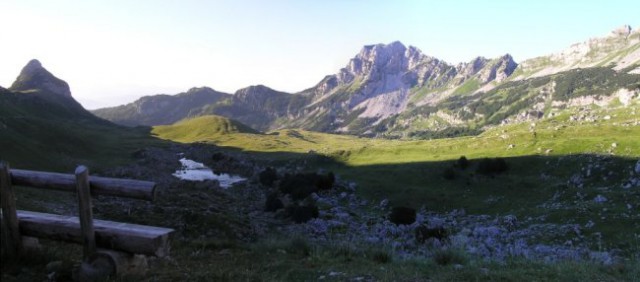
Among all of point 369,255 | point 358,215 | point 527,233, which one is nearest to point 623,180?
point 527,233

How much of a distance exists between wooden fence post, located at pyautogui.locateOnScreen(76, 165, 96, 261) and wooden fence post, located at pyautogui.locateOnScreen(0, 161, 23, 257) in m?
2.37

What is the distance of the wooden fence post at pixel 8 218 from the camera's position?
476 inches

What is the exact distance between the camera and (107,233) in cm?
1173

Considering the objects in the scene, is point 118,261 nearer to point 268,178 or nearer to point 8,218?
point 8,218

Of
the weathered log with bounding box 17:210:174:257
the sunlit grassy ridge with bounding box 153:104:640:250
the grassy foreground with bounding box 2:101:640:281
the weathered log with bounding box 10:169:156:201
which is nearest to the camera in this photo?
the weathered log with bounding box 17:210:174:257

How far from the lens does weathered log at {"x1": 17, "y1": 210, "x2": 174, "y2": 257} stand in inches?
447

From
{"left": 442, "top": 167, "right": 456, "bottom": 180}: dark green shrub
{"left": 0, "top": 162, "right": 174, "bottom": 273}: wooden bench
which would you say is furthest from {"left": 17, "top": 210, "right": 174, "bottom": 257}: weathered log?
{"left": 442, "top": 167, "right": 456, "bottom": 180}: dark green shrub

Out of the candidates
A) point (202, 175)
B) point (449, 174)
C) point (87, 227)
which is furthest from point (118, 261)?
point (202, 175)

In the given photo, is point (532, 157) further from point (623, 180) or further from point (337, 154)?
point (337, 154)

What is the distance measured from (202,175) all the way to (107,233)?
73.2 m

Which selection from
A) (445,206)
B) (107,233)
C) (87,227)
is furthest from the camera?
(445,206)

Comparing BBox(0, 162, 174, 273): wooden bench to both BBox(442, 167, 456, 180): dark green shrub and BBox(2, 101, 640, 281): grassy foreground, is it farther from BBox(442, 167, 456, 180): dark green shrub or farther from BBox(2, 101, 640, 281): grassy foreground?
BBox(442, 167, 456, 180): dark green shrub

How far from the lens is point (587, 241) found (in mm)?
25594

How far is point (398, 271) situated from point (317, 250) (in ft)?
14.5
